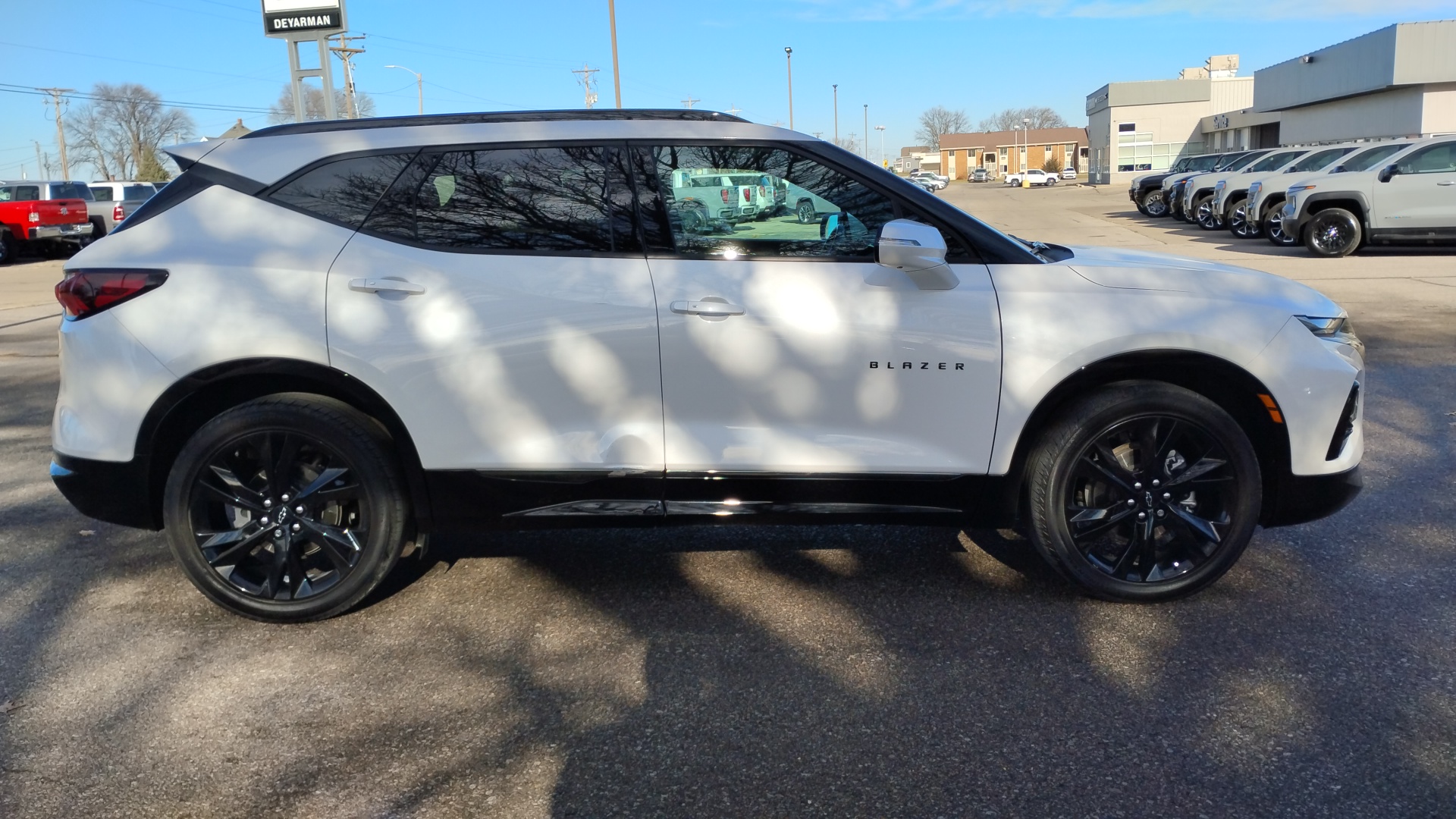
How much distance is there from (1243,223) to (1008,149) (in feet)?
358

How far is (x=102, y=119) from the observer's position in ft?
310

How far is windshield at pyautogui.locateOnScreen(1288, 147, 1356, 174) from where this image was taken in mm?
21422

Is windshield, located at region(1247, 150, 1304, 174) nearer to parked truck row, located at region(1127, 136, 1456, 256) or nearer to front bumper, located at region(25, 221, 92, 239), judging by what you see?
parked truck row, located at region(1127, 136, 1456, 256)

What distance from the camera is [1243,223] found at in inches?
890

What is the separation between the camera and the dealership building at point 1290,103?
34625 millimetres

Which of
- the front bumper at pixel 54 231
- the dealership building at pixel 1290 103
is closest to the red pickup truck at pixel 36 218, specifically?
the front bumper at pixel 54 231

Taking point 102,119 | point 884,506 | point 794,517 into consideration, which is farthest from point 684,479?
point 102,119

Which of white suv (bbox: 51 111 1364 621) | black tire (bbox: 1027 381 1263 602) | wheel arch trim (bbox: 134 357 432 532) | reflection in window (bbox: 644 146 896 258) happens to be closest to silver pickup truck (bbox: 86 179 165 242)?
wheel arch trim (bbox: 134 357 432 532)

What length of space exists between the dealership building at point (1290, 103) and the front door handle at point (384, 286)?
26.6 metres

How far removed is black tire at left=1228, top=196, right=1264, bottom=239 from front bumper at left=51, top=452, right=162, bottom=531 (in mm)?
21774

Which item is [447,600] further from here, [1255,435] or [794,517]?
[1255,435]

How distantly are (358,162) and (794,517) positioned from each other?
199 centimetres

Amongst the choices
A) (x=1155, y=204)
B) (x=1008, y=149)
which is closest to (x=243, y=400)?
(x=1155, y=204)

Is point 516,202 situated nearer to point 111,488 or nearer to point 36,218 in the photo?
point 111,488
